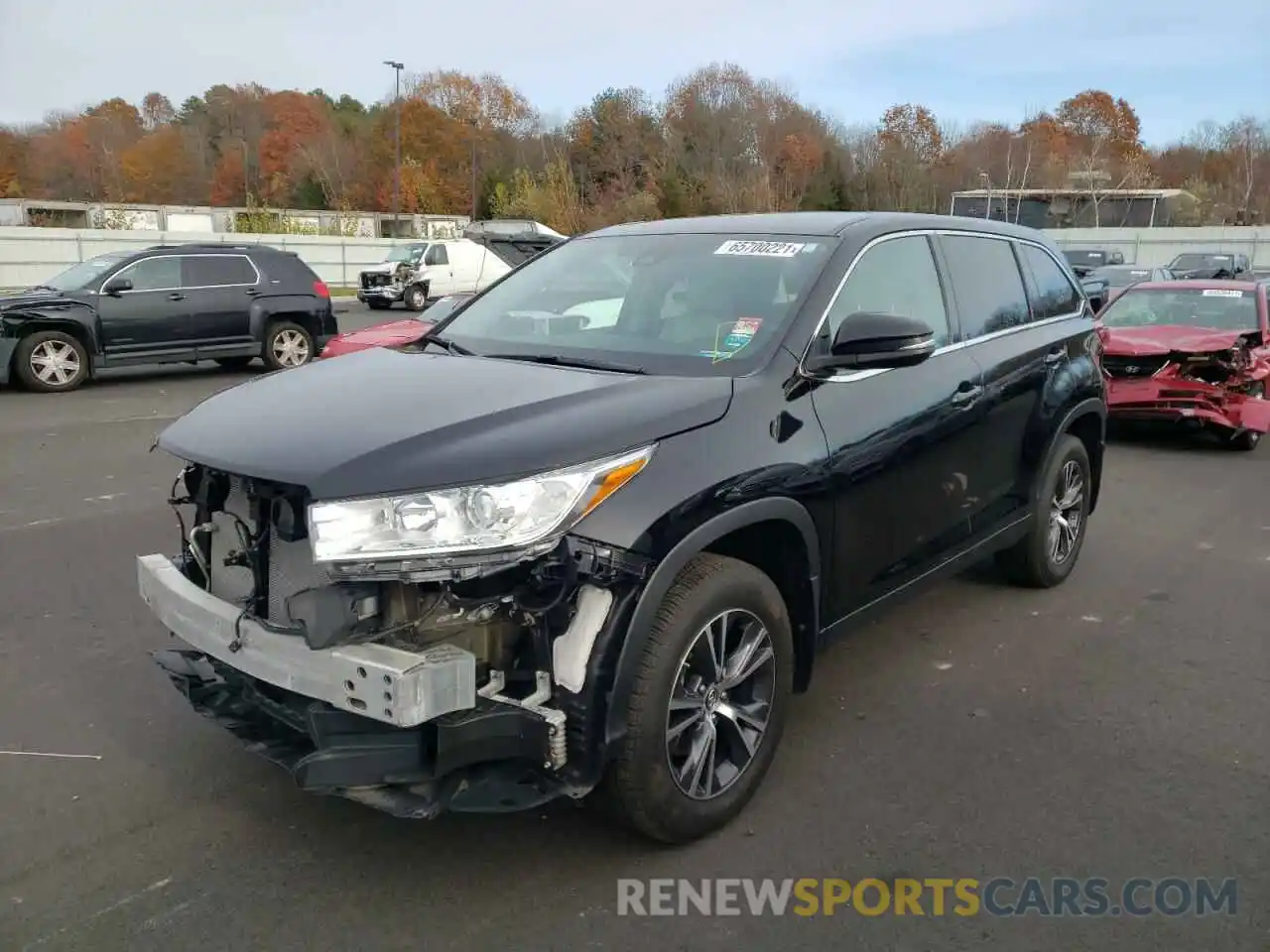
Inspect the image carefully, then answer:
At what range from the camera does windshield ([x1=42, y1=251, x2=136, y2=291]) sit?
1323 cm

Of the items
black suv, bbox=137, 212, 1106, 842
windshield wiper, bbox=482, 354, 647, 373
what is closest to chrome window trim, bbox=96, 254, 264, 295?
black suv, bbox=137, 212, 1106, 842

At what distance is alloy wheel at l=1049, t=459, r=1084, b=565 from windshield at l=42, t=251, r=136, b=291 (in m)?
12.0

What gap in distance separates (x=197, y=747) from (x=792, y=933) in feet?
7.23

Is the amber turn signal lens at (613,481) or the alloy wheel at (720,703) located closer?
the amber turn signal lens at (613,481)

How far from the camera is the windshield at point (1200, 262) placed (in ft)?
83.6

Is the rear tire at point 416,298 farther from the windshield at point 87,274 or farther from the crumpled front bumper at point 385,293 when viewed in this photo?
the windshield at point 87,274

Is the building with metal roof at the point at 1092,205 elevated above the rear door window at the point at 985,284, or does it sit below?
above

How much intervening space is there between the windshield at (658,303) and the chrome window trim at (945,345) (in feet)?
0.35

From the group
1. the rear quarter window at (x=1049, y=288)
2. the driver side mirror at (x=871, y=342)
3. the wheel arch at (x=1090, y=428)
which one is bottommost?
the wheel arch at (x=1090, y=428)

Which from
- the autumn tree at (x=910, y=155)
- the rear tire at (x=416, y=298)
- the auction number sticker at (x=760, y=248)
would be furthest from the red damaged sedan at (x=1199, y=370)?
the autumn tree at (x=910, y=155)

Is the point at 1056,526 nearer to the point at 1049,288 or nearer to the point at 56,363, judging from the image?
the point at 1049,288

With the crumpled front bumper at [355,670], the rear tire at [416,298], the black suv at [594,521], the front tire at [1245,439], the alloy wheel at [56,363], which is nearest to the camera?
the crumpled front bumper at [355,670]

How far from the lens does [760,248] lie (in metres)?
4.04

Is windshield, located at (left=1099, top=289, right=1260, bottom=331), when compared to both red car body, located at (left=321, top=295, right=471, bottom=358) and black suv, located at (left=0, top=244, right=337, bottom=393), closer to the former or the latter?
red car body, located at (left=321, top=295, right=471, bottom=358)
